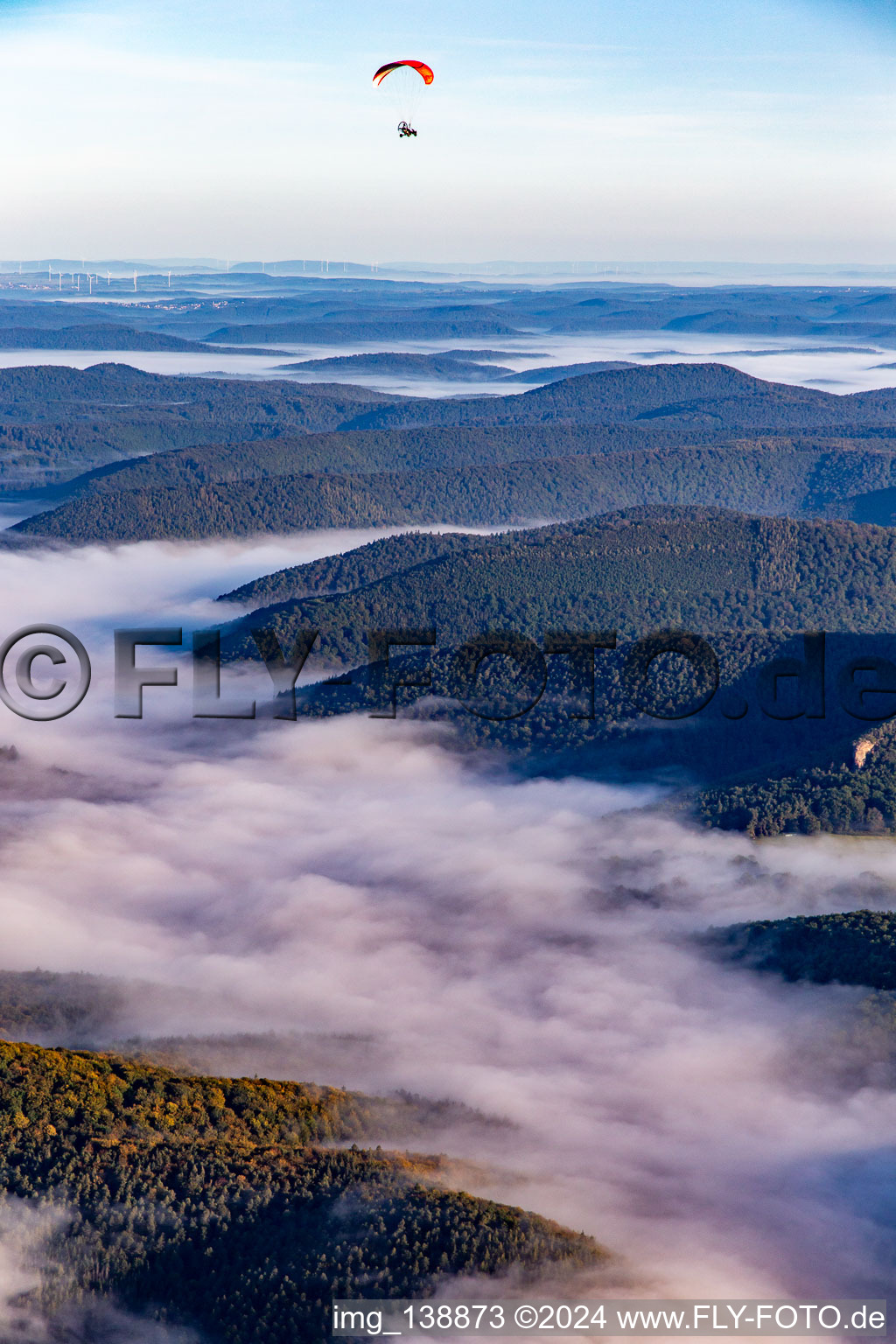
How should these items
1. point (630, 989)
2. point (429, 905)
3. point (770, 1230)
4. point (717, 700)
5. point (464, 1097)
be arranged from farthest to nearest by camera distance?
point (717, 700) < point (429, 905) < point (630, 989) < point (464, 1097) < point (770, 1230)

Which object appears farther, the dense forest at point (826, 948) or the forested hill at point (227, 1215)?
the dense forest at point (826, 948)

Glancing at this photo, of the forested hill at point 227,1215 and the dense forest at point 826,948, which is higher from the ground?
the dense forest at point 826,948

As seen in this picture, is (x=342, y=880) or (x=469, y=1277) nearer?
(x=469, y=1277)

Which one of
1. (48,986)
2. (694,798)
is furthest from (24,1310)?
(694,798)

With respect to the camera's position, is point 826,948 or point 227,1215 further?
point 826,948

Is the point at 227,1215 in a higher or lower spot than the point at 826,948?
lower

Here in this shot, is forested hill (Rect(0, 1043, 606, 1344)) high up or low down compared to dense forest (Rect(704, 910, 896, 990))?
down

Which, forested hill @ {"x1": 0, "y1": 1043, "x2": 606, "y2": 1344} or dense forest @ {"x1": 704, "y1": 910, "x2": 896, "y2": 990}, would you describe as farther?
dense forest @ {"x1": 704, "y1": 910, "x2": 896, "y2": 990}

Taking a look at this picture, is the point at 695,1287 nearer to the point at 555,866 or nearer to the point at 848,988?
the point at 848,988
